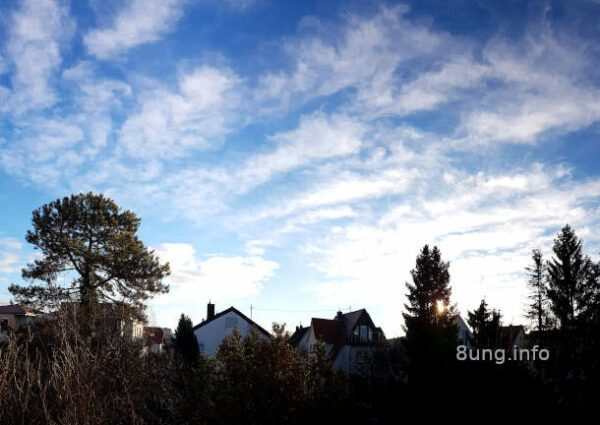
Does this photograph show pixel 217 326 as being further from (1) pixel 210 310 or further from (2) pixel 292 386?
(2) pixel 292 386

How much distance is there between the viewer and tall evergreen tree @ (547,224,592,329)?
34406 mm

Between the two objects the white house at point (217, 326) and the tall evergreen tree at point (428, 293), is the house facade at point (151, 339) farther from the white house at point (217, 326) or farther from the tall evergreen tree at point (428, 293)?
the tall evergreen tree at point (428, 293)

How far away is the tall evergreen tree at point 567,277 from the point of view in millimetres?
34406

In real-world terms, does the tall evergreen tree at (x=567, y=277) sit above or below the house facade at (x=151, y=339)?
above

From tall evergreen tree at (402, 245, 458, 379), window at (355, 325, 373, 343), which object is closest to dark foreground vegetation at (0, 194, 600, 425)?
tall evergreen tree at (402, 245, 458, 379)

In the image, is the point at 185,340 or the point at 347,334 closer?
the point at 185,340

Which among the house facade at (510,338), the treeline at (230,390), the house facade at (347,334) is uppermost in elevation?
the house facade at (510,338)

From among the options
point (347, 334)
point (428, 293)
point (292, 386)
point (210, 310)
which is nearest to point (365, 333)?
point (347, 334)

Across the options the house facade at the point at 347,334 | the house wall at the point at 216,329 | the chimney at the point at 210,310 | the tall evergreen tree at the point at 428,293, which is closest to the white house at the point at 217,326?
the house wall at the point at 216,329

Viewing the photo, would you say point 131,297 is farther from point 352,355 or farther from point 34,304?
point 352,355

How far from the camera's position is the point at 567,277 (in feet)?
117

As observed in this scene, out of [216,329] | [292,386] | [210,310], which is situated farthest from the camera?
[210,310]

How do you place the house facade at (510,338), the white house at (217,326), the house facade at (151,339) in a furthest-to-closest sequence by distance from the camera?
the white house at (217,326) → the house facade at (151,339) → the house facade at (510,338)

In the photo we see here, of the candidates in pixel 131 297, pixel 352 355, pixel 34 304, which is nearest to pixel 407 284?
pixel 352 355
